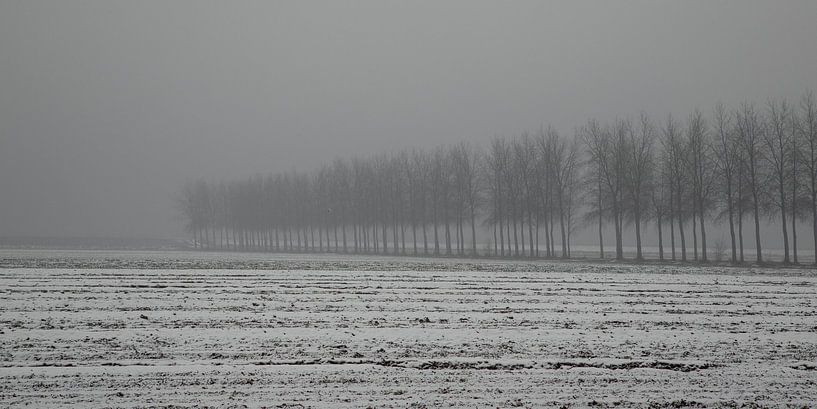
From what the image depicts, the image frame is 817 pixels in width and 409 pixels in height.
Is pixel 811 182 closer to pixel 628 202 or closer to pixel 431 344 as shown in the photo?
pixel 628 202

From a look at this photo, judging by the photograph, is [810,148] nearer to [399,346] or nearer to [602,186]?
[602,186]

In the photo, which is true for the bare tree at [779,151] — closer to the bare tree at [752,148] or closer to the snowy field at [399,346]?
the bare tree at [752,148]

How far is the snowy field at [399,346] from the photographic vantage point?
33.6ft

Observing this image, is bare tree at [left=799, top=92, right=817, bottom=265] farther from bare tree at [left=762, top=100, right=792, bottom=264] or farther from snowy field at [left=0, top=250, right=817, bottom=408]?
snowy field at [left=0, top=250, right=817, bottom=408]

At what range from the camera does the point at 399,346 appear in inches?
513

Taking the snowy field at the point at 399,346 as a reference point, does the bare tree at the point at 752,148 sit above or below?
above

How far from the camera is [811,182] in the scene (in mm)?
43750

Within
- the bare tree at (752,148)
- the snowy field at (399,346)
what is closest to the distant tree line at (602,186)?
the bare tree at (752,148)

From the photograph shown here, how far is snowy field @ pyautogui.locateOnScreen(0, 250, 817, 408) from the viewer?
10234 mm

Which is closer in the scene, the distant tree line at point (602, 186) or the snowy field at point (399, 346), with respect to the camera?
the snowy field at point (399, 346)

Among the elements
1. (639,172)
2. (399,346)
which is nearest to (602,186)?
(639,172)

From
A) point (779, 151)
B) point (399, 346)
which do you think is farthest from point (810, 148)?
point (399, 346)

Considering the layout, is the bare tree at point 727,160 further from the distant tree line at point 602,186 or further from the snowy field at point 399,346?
the snowy field at point 399,346

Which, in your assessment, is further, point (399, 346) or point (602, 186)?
point (602, 186)
